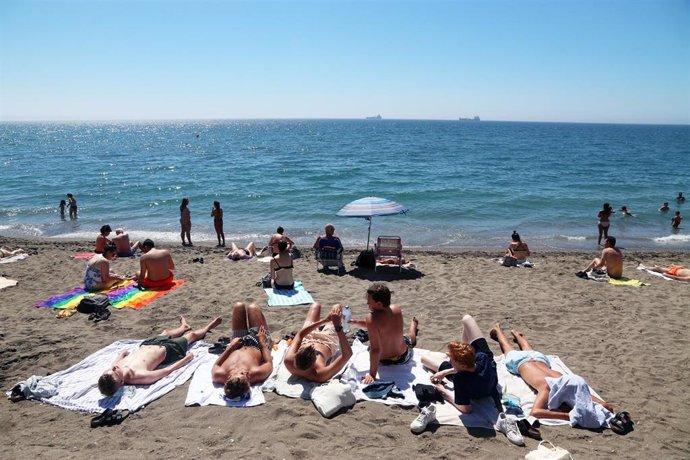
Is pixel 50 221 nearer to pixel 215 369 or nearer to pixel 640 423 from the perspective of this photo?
pixel 215 369

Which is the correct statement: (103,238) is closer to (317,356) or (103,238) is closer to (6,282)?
(6,282)

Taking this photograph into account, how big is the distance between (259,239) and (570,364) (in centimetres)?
1200

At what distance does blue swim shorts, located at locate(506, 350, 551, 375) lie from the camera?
16.6 feet

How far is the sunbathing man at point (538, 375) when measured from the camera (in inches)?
170

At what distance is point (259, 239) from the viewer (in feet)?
51.8

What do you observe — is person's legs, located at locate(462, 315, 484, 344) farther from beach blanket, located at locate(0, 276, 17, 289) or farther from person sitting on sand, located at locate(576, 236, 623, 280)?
beach blanket, located at locate(0, 276, 17, 289)

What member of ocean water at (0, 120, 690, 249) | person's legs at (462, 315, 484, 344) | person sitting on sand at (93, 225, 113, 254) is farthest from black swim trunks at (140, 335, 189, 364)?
ocean water at (0, 120, 690, 249)

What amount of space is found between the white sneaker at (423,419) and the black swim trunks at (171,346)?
3.07m

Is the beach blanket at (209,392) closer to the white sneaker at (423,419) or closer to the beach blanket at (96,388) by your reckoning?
the beach blanket at (96,388)

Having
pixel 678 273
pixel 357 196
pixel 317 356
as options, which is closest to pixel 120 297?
pixel 317 356

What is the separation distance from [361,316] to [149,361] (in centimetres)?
333

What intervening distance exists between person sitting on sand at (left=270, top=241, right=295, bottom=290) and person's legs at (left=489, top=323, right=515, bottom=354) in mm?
3896

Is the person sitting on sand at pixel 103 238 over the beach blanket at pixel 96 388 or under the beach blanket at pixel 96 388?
over

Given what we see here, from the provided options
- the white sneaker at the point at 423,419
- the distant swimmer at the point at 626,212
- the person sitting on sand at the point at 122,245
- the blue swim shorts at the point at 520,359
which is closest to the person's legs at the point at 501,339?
the blue swim shorts at the point at 520,359
